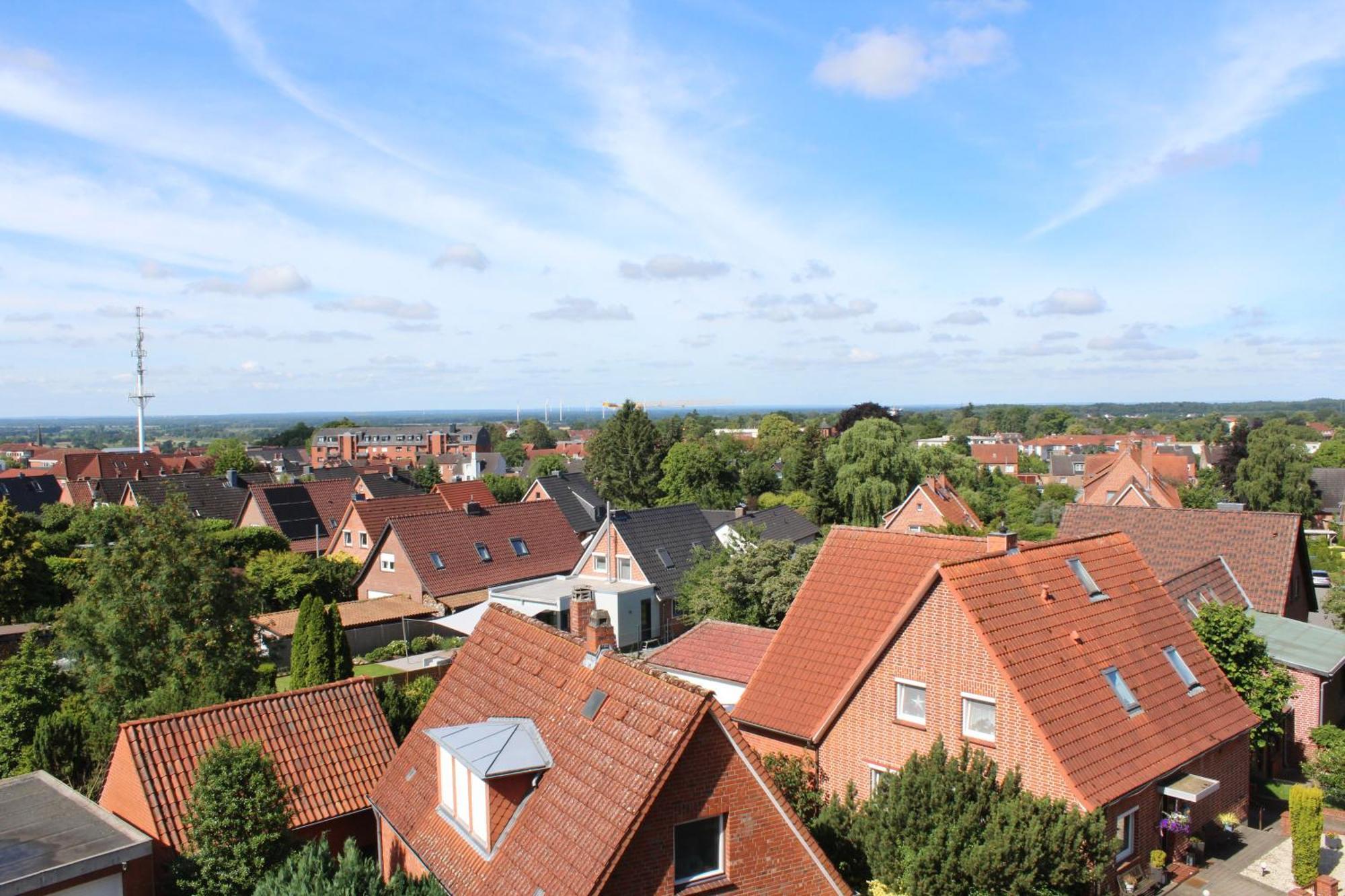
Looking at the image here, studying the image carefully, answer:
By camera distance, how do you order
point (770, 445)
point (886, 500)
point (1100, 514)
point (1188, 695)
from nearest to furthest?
point (1188, 695) < point (1100, 514) < point (886, 500) < point (770, 445)

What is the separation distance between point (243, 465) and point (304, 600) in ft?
294

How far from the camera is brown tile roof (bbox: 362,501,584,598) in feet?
128

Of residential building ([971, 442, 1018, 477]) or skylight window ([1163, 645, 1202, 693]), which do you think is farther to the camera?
residential building ([971, 442, 1018, 477])

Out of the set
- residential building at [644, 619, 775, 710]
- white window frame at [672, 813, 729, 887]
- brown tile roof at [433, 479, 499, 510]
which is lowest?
residential building at [644, 619, 775, 710]

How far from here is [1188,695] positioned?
670 inches

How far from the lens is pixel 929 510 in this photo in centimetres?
5050

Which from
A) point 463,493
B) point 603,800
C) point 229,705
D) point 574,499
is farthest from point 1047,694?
point 574,499

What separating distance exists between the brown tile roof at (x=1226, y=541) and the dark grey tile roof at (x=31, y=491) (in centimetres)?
7413

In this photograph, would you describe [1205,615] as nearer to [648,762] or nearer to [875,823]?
[875,823]

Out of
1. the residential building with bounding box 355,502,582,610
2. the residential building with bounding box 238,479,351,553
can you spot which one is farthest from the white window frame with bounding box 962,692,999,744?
the residential building with bounding box 238,479,351,553

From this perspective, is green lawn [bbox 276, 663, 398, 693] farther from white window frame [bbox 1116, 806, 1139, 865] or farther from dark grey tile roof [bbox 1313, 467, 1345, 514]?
dark grey tile roof [bbox 1313, 467, 1345, 514]

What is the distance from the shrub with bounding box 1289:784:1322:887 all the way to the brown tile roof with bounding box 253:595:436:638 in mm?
29786

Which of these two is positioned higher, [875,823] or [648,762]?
[648,762]

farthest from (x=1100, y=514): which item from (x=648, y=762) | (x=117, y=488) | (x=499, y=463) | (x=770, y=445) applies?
(x=499, y=463)
